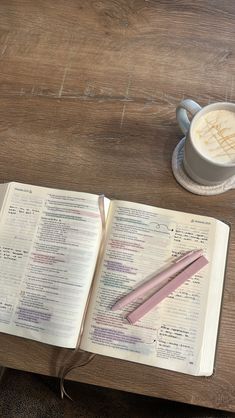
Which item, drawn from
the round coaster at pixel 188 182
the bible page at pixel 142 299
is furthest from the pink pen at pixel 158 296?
the round coaster at pixel 188 182

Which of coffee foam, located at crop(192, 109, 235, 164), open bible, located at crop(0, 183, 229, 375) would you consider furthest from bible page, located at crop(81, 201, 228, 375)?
coffee foam, located at crop(192, 109, 235, 164)

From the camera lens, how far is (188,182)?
1.74 feet

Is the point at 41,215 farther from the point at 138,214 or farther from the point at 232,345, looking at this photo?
the point at 232,345

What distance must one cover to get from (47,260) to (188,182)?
0.23 metres

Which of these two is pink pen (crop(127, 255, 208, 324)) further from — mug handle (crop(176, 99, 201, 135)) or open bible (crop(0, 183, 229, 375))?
mug handle (crop(176, 99, 201, 135))

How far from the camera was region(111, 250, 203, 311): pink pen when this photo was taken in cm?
48

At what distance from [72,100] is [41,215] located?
201 millimetres

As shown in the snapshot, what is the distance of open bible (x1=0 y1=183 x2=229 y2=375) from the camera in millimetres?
469

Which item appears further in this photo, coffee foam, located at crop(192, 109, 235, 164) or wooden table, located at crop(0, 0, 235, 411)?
wooden table, located at crop(0, 0, 235, 411)

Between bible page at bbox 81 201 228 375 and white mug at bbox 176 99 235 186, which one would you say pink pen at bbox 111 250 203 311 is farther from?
white mug at bbox 176 99 235 186

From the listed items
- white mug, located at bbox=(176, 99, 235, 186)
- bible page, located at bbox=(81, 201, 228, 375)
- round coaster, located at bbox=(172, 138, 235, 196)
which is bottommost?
bible page, located at bbox=(81, 201, 228, 375)

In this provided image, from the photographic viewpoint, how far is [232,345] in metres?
0.47

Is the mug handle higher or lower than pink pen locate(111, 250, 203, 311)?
higher

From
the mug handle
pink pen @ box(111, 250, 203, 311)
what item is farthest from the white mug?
pink pen @ box(111, 250, 203, 311)
